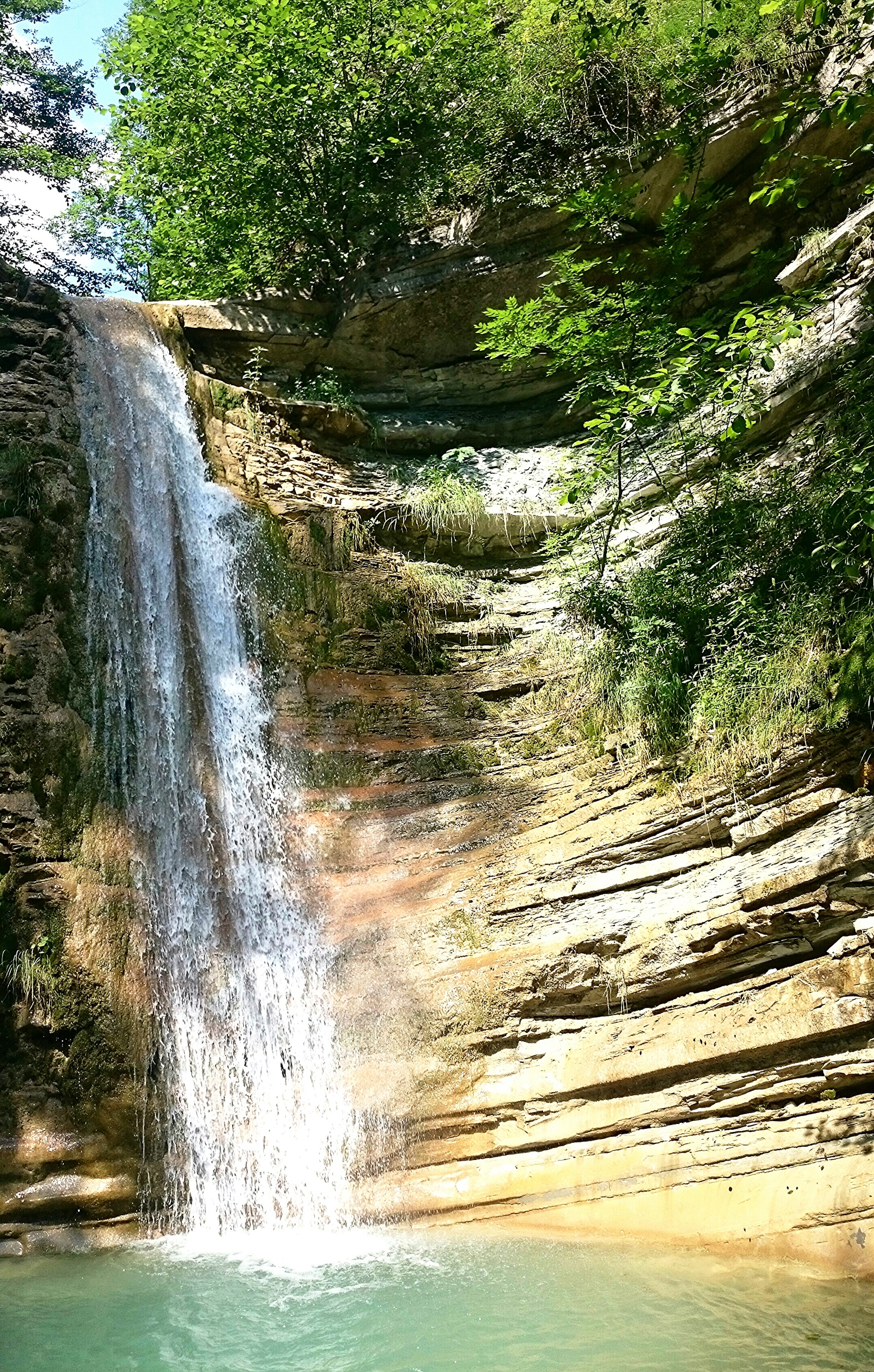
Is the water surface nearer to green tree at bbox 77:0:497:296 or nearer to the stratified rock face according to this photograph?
the stratified rock face

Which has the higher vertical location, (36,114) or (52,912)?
(36,114)

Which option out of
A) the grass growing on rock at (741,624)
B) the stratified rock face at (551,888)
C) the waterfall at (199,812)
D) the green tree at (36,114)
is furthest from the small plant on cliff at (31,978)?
the green tree at (36,114)

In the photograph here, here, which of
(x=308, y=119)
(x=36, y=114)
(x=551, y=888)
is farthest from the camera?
(x=36, y=114)

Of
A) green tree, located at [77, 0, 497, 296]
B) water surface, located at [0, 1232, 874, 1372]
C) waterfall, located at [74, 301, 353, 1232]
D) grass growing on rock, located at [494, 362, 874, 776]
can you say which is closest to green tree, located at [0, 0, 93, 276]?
green tree, located at [77, 0, 497, 296]

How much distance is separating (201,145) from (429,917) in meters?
10.3

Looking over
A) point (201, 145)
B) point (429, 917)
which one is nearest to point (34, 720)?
point (429, 917)

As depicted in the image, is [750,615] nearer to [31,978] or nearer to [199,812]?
[199,812]

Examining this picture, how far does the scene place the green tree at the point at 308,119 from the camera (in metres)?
12.1

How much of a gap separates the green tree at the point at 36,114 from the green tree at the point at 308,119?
5043 millimetres

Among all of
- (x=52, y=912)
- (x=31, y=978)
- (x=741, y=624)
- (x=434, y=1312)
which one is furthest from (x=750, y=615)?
(x=31, y=978)

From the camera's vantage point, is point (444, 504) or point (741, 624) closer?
point (741, 624)

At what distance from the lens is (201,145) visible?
12.6 m

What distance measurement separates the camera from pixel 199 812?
8352 mm

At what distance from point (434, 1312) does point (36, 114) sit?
68.1 feet
